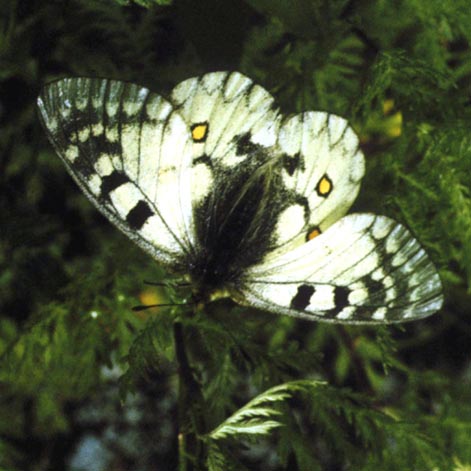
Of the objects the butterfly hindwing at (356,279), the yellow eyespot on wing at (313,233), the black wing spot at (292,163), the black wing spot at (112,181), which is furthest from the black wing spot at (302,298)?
the black wing spot at (112,181)

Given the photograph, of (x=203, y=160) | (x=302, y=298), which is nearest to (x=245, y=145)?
(x=203, y=160)

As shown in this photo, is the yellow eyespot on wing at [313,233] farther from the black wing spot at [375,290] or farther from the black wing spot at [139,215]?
the black wing spot at [139,215]

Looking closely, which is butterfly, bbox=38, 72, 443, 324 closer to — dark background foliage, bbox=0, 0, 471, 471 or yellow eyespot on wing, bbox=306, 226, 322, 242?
yellow eyespot on wing, bbox=306, 226, 322, 242

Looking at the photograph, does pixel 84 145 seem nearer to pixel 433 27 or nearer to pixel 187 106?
pixel 187 106

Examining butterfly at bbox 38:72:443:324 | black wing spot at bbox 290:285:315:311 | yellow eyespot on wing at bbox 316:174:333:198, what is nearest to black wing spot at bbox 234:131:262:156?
butterfly at bbox 38:72:443:324

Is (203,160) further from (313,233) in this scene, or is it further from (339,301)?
(339,301)

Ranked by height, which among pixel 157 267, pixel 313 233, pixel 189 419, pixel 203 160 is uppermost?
pixel 203 160
